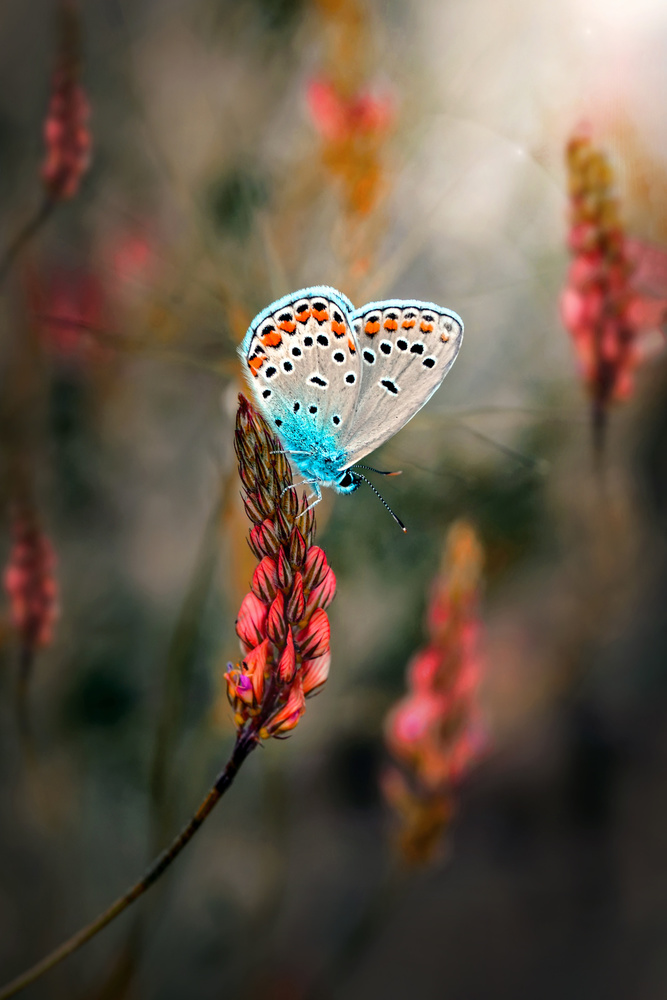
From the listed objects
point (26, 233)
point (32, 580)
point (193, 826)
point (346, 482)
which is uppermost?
point (26, 233)

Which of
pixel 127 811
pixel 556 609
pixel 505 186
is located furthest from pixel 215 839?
pixel 505 186

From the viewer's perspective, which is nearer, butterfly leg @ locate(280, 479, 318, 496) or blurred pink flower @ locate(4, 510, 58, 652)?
butterfly leg @ locate(280, 479, 318, 496)

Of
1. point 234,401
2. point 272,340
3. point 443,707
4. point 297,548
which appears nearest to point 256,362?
point 272,340

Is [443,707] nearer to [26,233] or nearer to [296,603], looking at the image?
[296,603]

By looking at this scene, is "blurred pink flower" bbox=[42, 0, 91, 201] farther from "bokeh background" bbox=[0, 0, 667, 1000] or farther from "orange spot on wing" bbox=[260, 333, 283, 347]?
"orange spot on wing" bbox=[260, 333, 283, 347]

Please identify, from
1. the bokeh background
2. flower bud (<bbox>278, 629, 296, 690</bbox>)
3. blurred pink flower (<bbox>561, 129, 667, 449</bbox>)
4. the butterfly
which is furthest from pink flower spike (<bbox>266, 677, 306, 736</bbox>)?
blurred pink flower (<bbox>561, 129, 667, 449</bbox>)

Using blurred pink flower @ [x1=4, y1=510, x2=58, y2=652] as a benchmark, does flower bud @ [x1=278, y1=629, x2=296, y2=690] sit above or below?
below

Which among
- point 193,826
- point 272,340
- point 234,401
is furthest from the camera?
point 234,401

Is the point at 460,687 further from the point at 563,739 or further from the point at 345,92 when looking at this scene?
the point at 345,92
